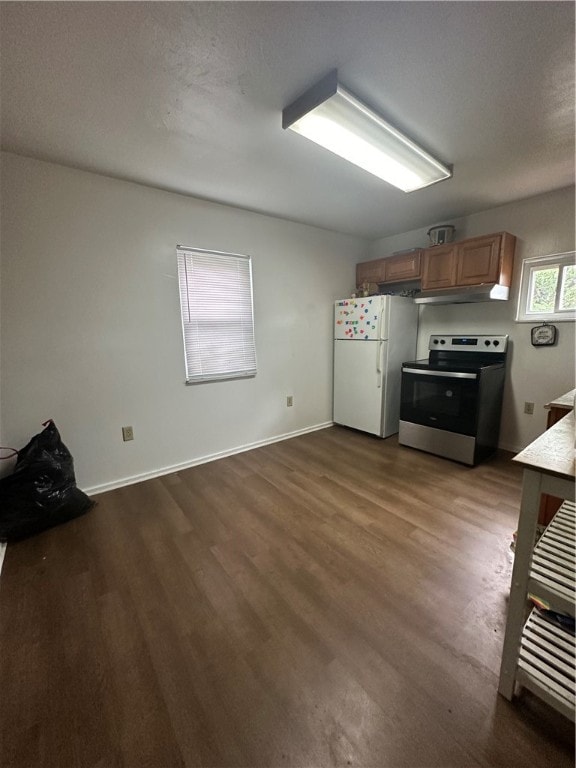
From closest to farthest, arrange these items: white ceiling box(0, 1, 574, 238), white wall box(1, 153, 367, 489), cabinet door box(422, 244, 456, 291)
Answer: white ceiling box(0, 1, 574, 238)
white wall box(1, 153, 367, 489)
cabinet door box(422, 244, 456, 291)

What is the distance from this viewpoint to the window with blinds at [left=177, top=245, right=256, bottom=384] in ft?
8.52

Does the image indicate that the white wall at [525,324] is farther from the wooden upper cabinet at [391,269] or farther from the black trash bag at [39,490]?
the black trash bag at [39,490]

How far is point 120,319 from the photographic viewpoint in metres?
2.30

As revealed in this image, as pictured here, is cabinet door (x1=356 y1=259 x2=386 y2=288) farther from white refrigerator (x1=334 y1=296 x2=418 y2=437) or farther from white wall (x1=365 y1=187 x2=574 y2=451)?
white wall (x1=365 y1=187 x2=574 y2=451)

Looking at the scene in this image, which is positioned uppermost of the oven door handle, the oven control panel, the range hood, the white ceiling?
the white ceiling

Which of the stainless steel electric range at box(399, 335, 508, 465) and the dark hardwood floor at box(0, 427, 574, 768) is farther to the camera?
the stainless steel electric range at box(399, 335, 508, 465)

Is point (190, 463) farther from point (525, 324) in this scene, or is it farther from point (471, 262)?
point (525, 324)

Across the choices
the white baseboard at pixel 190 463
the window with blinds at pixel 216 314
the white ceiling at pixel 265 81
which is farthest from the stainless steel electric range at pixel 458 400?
the window with blinds at pixel 216 314

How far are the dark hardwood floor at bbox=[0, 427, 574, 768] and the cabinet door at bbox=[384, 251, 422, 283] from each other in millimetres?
2279

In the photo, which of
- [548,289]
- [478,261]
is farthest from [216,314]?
[548,289]

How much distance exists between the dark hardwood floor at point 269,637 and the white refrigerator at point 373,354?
124 centimetres

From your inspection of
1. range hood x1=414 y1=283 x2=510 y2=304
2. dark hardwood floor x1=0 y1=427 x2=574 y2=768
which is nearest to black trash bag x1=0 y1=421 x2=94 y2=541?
dark hardwood floor x1=0 y1=427 x2=574 y2=768

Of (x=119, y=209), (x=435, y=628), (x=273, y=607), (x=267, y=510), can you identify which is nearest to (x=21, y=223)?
(x=119, y=209)

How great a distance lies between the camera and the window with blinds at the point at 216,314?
260 centimetres
